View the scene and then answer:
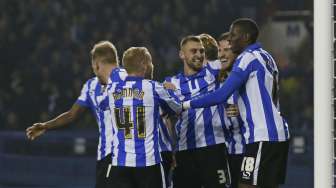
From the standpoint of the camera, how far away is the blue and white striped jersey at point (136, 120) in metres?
4.73

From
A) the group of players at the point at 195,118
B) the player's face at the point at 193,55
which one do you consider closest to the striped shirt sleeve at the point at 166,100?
the group of players at the point at 195,118

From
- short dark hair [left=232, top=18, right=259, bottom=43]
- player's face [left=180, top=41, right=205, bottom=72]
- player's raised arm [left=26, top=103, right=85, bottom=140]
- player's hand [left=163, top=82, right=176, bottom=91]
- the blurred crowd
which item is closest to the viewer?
short dark hair [left=232, top=18, right=259, bottom=43]

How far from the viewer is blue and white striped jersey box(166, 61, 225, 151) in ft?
17.3

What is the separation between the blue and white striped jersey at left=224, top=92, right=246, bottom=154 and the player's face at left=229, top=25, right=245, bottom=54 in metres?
0.70

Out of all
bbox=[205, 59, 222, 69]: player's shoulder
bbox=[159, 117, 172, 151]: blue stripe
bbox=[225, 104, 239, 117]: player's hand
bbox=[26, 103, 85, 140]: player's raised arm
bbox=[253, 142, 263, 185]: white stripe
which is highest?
bbox=[205, 59, 222, 69]: player's shoulder

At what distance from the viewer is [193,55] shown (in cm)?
522

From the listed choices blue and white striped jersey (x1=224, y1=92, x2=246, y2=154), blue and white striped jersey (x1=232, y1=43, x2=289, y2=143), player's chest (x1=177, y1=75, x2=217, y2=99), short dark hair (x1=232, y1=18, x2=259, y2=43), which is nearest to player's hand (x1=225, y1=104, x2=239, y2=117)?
blue and white striped jersey (x1=224, y1=92, x2=246, y2=154)

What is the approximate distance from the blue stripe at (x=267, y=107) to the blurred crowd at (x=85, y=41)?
8.91 meters

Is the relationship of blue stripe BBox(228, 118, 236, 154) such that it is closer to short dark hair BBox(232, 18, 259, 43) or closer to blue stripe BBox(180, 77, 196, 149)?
blue stripe BBox(180, 77, 196, 149)

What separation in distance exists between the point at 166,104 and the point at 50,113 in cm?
927

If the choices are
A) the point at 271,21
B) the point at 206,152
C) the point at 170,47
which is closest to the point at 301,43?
the point at 271,21

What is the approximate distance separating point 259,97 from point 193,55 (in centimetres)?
83

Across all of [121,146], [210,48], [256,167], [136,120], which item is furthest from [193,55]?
[256,167]

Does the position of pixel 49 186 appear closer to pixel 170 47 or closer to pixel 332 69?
pixel 170 47
